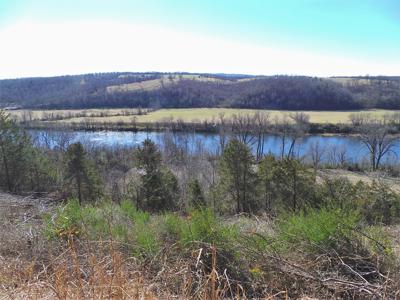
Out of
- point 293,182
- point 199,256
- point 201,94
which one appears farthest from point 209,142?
point 199,256

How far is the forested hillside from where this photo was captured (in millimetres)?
123250

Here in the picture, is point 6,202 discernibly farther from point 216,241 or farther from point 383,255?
point 383,255

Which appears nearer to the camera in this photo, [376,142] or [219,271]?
[219,271]

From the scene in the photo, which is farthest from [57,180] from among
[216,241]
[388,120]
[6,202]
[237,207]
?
[388,120]

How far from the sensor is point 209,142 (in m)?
79.2

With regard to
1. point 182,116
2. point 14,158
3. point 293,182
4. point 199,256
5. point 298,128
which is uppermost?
point 199,256

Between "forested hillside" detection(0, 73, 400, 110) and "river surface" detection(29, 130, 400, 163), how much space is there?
42.7 m

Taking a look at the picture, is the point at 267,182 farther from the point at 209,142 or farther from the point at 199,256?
the point at 209,142

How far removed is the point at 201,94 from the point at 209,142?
67.6 meters

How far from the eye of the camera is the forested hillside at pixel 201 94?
4852 inches

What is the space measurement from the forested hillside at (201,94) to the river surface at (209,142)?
42.7 m

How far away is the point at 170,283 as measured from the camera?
3555 millimetres

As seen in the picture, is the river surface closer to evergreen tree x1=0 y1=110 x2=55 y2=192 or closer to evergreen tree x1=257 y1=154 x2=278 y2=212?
evergreen tree x1=0 y1=110 x2=55 y2=192

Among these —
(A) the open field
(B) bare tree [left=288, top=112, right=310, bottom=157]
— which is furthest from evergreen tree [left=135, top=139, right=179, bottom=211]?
(A) the open field
